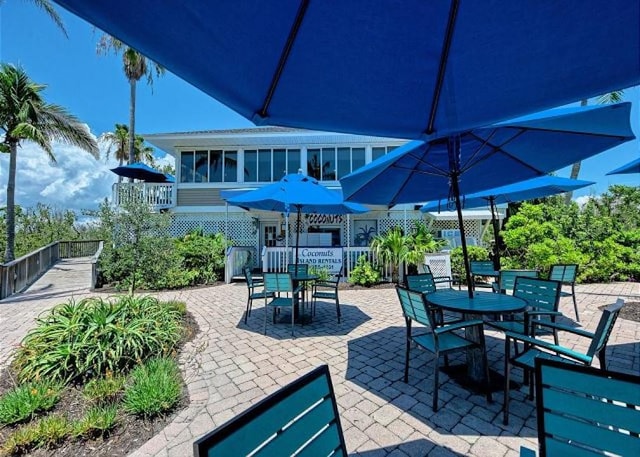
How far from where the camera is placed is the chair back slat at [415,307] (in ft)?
10.1

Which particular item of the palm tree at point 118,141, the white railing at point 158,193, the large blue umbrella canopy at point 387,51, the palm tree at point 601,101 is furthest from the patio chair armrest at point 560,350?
the palm tree at point 118,141

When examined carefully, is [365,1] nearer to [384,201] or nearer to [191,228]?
[384,201]

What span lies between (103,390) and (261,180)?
38.9 feet

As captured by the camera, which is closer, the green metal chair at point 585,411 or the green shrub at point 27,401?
the green metal chair at point 585,411

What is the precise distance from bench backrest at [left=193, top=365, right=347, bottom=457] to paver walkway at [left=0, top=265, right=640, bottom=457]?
126 centimetres

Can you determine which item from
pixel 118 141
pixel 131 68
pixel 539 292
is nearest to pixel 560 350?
pixel 539 292

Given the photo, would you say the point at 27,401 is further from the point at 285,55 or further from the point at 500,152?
the point at 500,152

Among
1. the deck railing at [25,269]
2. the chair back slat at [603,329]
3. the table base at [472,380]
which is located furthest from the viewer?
the deck railing at [25,269]

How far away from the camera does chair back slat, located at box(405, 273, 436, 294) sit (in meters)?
4.96

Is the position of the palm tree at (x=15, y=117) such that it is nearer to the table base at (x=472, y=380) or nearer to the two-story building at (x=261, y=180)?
the two-story building at (x=261, y=180)

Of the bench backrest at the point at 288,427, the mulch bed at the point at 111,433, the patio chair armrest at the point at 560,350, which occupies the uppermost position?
the bench backrest at the point at 288,427

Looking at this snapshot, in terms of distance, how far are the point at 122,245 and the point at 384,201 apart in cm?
677

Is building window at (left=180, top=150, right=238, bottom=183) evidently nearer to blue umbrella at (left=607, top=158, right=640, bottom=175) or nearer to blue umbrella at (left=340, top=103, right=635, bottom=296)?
blue umbrella at (left=340, top=103, right=635, bottom=296)

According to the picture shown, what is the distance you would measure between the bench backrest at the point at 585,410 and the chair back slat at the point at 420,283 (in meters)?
3.37
